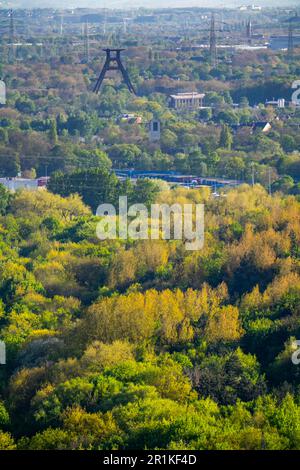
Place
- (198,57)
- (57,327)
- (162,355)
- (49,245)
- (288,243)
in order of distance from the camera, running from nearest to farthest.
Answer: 1. (162,355)
2. (57,327)
3. (288,243)
4. (49,245)
5. (198,57)

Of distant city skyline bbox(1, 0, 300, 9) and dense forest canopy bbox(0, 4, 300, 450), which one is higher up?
dense forest canopy bbox(0, 4, 300, 450)

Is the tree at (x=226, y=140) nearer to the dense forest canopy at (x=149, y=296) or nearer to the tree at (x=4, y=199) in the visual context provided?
the dense forest canopy at (x=149, y=296)

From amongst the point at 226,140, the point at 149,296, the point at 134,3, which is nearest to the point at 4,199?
the point at 149,296

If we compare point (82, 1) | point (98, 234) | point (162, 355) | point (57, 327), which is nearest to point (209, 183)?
point (98, 234)

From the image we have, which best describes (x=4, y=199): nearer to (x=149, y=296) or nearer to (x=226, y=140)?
(x=149, y=296)

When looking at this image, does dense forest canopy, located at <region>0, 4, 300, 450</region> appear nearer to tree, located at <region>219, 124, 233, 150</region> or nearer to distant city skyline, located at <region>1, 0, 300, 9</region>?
tree, located at <region>219, 124, 233, 150</region>

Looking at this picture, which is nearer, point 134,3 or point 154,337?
point 154,337

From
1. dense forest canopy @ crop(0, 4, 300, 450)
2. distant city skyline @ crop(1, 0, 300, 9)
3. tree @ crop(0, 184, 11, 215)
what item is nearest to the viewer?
dense forest canopy @ crop(0, 4, 300, 450)

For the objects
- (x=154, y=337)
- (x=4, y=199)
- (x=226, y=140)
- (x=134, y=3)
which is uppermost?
(x=154, y=337)

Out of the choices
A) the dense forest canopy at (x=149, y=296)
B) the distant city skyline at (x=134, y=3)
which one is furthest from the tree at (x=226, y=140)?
the distant city skyline at (x=134, y=3)

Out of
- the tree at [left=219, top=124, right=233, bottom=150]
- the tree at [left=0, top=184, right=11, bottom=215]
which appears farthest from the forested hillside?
A: the tree at [left=219, top=124, right=233, bottom=150]

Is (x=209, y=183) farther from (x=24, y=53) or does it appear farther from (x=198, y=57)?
(x=24, y=53)
